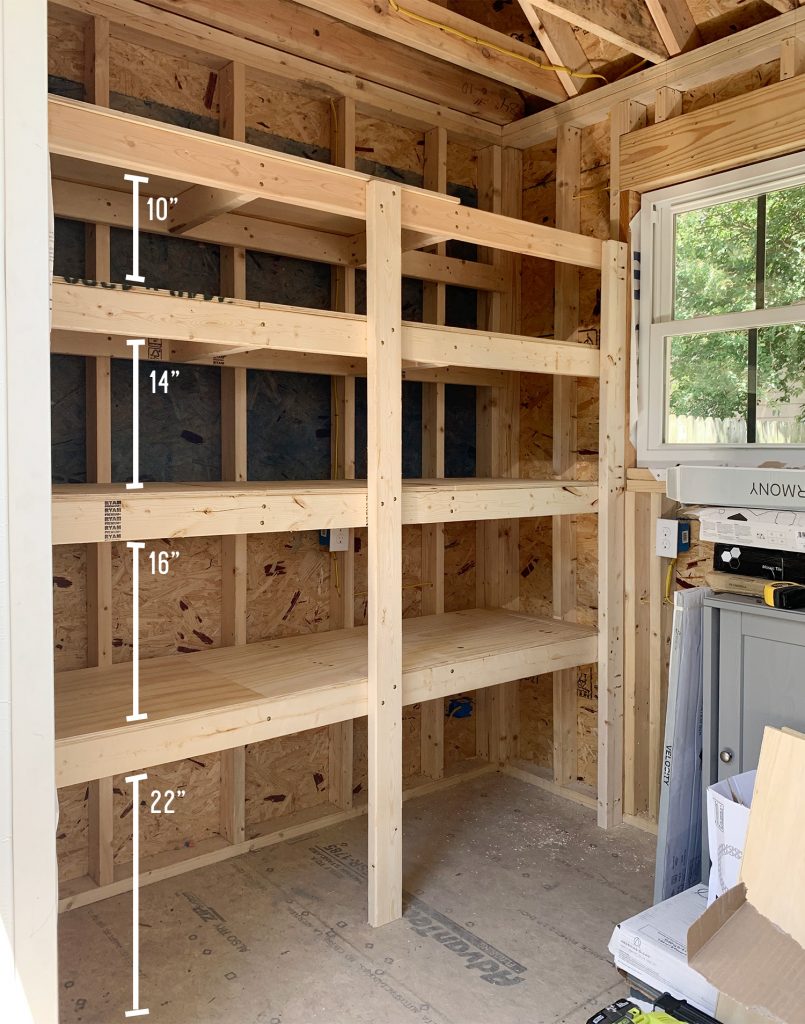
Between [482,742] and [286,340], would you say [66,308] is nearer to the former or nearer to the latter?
[286,340]

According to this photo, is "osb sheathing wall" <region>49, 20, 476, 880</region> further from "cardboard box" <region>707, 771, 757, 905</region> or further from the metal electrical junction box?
"cardboard box" <region>707, 771, 757, 905</region>

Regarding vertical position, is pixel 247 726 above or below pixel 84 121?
below

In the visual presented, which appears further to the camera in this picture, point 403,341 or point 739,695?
point 403,341

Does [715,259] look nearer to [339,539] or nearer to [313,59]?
[313,59]

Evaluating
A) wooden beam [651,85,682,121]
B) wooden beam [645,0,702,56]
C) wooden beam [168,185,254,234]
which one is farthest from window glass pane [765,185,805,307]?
wooden beam [168,185,254,234]

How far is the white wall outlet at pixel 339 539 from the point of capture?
10.2ft

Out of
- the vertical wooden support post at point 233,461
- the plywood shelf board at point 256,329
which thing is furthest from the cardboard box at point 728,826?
the vertical wooden support post at point 233,461

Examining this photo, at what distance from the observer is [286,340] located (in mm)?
2188

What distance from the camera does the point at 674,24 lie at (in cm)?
276

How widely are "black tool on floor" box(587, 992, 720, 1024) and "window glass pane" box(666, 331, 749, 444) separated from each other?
178cm

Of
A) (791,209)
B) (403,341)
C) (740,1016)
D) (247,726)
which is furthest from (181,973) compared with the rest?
(791,209)

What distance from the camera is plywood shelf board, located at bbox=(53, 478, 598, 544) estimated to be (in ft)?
6.36

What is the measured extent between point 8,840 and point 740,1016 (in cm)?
143

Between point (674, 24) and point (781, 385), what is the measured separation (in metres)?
1.23
